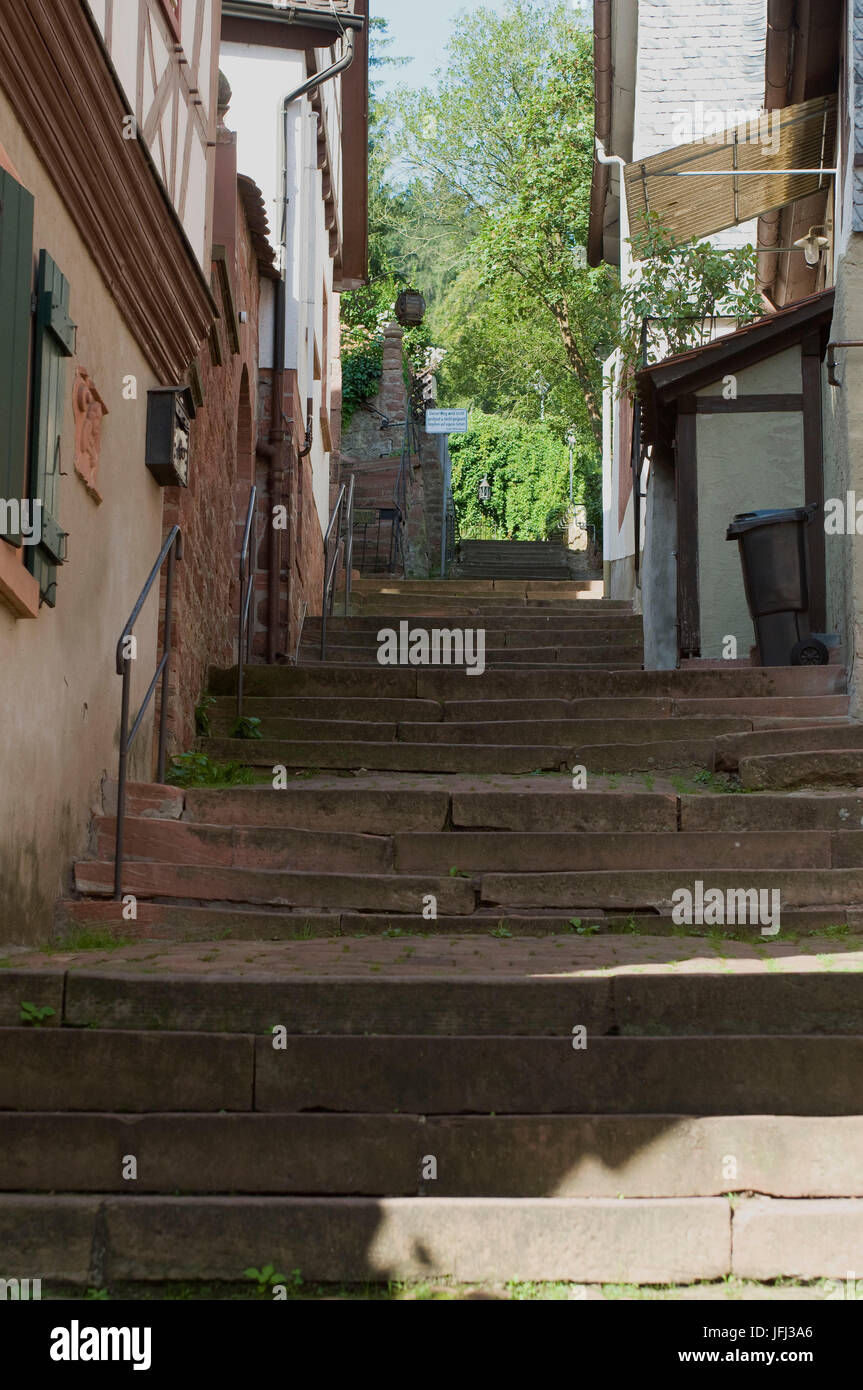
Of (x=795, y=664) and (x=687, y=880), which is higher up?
(x=795, y=664)

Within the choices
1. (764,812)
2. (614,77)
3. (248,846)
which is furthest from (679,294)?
(248,846)

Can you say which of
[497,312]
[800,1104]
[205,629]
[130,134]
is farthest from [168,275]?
[497,312]

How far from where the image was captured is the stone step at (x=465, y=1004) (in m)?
4.52

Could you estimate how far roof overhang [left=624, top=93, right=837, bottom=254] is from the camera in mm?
11352

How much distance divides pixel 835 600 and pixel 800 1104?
220 inches

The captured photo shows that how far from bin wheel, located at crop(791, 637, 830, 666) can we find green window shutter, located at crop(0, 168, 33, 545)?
556cm

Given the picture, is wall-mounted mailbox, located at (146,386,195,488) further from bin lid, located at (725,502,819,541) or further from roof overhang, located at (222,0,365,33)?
roof overhang, located at (222,0,365,33)

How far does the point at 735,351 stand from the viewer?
11359 millimetres

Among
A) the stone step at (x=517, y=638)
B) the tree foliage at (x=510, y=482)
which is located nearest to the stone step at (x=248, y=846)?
the stone step at (x=517, y=638)

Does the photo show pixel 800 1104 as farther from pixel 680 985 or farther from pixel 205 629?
pixel 205 629

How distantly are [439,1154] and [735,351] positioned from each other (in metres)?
8.52

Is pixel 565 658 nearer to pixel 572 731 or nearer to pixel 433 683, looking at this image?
pixel 433 683

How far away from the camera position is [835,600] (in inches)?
368

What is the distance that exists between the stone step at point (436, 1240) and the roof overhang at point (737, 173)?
28.2 ft
